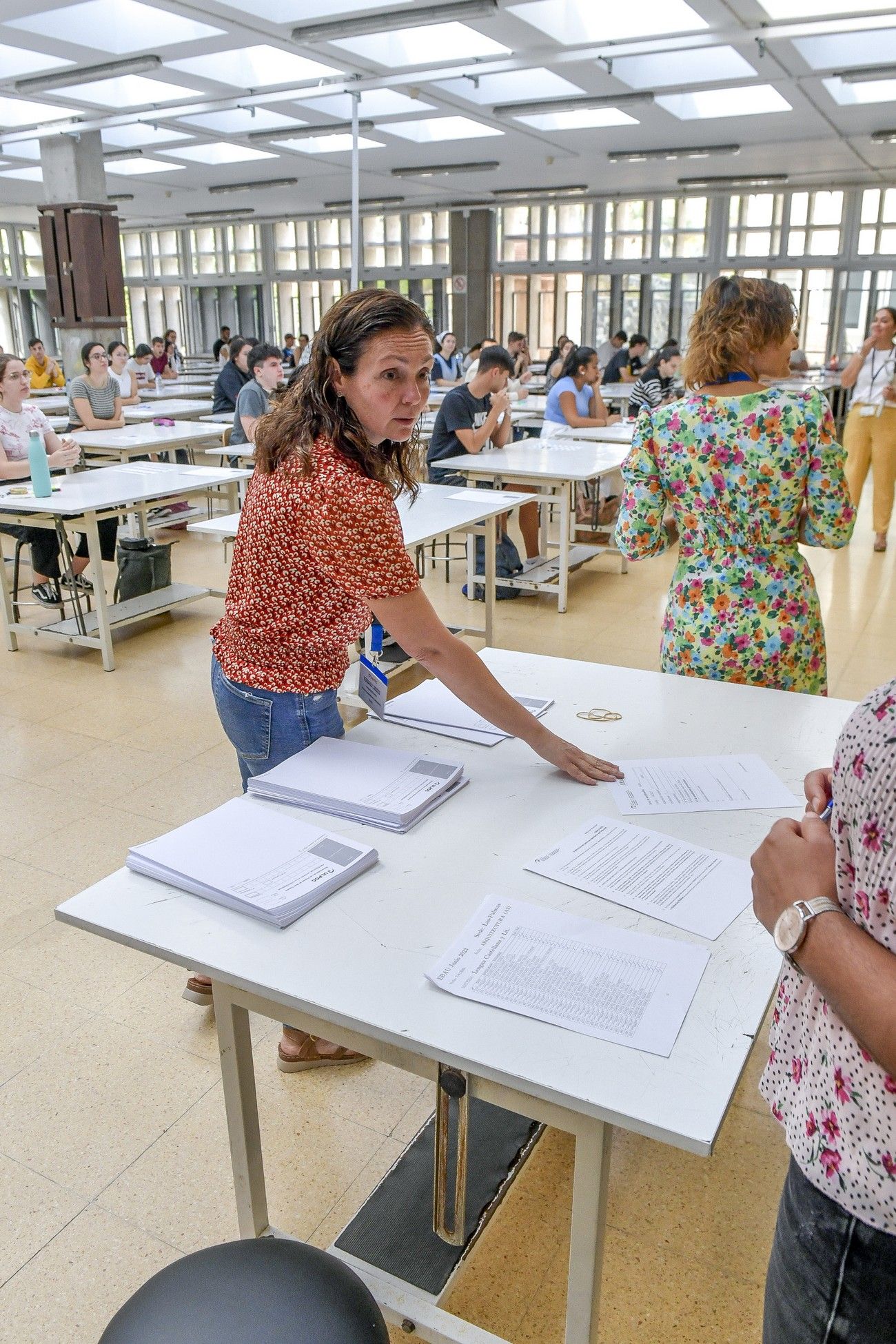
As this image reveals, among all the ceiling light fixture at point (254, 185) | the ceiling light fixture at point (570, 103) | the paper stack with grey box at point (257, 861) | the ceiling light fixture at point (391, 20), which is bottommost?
the paper stack with grey box at point (257, 861)

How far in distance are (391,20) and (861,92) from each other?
4263 mm

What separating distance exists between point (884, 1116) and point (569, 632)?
14.7ft

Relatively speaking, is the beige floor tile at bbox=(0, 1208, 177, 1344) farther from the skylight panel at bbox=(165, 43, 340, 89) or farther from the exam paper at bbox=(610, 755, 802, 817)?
the skylight panel at bbox=(165, 43, 340, 89)

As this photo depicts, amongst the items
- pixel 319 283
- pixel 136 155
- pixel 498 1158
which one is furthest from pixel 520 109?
pixel 319 283

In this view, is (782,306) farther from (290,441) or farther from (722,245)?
(722,245)

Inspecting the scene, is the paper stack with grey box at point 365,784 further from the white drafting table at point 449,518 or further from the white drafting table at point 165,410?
the white drafting table at point 165,410

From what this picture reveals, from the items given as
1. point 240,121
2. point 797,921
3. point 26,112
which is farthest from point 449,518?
point 26,112

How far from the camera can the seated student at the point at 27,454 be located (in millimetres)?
4988

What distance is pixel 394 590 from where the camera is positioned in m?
1.58

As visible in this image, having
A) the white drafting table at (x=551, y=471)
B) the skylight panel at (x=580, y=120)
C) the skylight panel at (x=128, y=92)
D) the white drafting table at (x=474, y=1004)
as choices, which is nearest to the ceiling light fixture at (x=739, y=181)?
the skylight panel at (x=580, y=120)

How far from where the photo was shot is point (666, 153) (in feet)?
33.4

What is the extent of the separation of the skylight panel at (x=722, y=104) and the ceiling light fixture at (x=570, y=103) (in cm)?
37

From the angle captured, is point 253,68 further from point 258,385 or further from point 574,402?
point 574,402

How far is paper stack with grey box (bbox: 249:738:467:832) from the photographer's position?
1.58 meters
